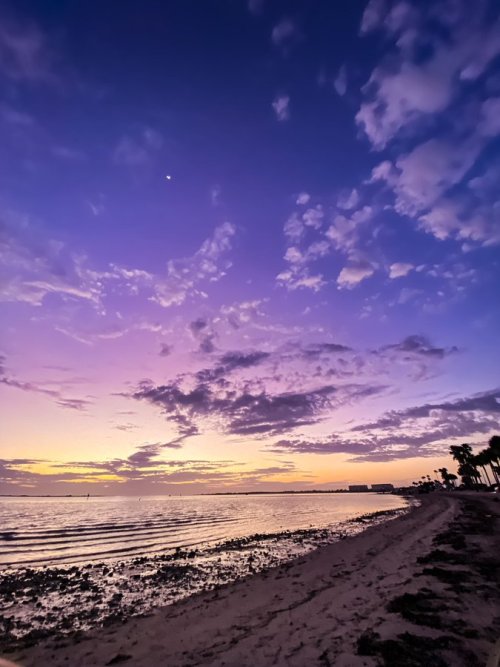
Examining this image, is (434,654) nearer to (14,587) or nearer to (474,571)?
(474,571)

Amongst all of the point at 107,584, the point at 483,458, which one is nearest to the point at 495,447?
the point at 483,458

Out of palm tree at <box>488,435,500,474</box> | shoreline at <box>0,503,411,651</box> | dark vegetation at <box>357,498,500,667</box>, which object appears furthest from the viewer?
palm tree at <box>488,435,500,474</box>

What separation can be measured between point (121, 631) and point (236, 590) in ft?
19.8

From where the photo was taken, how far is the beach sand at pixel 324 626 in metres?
8.02

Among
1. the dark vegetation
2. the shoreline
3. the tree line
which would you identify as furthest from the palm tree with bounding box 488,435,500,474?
the dark vegetation

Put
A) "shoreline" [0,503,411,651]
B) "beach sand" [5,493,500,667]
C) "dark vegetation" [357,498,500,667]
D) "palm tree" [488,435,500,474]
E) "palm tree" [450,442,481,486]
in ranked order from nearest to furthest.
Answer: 1. "dark vegetation" [357,498,500,667]
2. "beach sand" [5,493,500,667]
3. "shoreline" [0,503,411,651]
4. "palm tree" [488,435,500,474]
5. "palm tree" [450,442,481,486]

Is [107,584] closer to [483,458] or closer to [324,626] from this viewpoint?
[324,626]

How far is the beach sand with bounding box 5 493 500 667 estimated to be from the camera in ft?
26.3

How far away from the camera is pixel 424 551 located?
20.4 metres

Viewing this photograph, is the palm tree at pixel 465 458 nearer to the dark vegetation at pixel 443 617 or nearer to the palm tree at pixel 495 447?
the palm tree at pixel 495 447

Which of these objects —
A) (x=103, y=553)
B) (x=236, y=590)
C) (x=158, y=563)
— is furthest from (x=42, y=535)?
(x=236, y=590)

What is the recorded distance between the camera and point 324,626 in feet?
32.0

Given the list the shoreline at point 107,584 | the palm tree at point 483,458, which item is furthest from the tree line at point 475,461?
the shoreline at point 107,584

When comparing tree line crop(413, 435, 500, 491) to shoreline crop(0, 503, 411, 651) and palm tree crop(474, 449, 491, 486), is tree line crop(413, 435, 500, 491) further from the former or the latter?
shoreline crop(0, 503, 411, 651)
